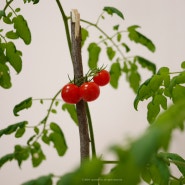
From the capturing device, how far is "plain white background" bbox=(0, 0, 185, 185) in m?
1.31

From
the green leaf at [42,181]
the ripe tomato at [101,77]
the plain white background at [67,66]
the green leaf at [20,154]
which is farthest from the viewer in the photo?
the plain white background at [67,66]

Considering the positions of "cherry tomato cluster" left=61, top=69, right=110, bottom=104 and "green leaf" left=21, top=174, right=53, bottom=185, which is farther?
"cherry tomato cluster" left=61, top=69, right=110, bottom=104

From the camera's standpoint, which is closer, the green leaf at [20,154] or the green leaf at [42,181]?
the green leaf at [42,181]

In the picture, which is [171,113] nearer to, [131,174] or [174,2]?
[131,174]

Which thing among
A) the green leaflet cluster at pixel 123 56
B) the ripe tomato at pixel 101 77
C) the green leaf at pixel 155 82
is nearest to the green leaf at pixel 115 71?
the green leaflet cluster at pixel 123 56

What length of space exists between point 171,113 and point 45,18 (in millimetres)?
1202

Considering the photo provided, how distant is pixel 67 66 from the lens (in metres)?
1.35

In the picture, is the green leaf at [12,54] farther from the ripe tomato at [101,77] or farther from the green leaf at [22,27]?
the ripe tomato at [101,77]

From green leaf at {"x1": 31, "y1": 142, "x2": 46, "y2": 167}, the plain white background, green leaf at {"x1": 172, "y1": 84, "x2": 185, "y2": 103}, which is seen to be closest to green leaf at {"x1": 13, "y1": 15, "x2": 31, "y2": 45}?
green leaf at {"x1": 31, "y1": 142, "x2": 46, "y2": 167}

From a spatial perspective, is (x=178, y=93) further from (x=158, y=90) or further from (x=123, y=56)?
(x=123, y=56)

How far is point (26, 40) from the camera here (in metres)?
0.74

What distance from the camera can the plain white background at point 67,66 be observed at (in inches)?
51.5

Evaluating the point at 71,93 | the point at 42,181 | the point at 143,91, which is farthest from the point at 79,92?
the point at 42,181

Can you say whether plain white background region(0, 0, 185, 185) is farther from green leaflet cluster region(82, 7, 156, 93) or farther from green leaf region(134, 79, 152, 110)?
green leaf region(134, 79, 152, 110)
